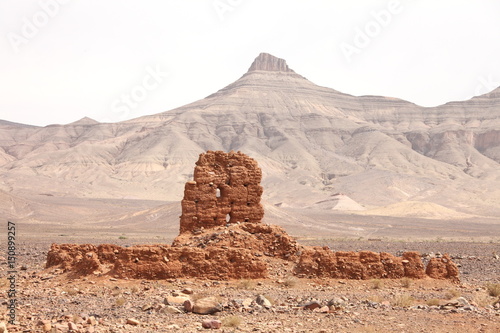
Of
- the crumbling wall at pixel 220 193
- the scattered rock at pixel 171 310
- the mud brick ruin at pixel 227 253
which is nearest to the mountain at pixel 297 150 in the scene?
the crumbling wall at pixel 220 193

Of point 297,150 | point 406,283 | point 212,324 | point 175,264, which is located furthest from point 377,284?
point 297,150

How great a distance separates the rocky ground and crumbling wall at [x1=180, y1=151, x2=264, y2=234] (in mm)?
2720

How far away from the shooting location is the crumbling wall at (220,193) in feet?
65.9

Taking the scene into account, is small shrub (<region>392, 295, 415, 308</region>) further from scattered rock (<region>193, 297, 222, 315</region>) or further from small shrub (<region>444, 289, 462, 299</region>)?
scattered rock (<region>193, 297, 222, 315</region>)

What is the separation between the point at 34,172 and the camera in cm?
13812

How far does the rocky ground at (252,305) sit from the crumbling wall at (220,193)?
2.72 m

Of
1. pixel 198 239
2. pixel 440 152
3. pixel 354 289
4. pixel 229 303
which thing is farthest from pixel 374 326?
pixel 440 152

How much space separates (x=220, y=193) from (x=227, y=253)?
3.76 metres

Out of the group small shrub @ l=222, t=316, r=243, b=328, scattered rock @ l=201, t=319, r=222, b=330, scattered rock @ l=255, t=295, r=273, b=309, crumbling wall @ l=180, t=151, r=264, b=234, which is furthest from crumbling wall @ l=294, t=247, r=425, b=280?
scattered rock @ l=201, t=319, r=222, b=330

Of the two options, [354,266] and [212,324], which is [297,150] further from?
[212,324]

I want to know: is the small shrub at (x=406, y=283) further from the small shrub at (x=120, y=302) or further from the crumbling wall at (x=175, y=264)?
the small shrub at (x=120, y=302)

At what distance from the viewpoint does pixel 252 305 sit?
1329cm

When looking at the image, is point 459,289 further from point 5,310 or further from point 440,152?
point 440,152

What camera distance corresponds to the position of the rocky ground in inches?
440
